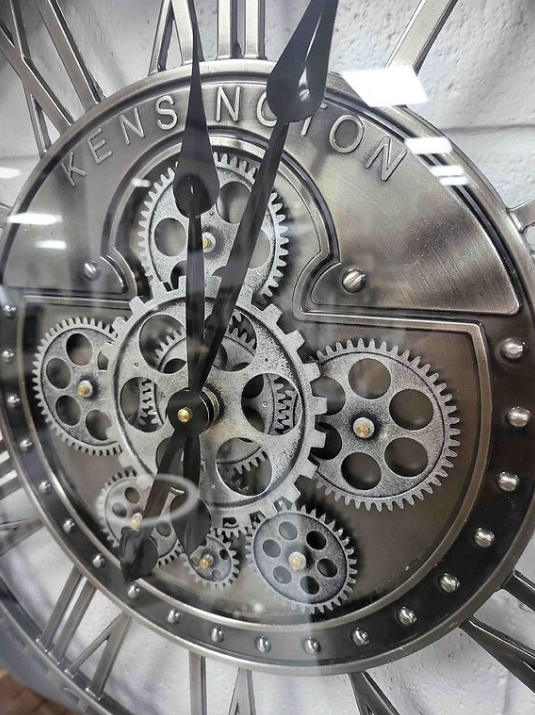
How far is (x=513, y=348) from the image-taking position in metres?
0.32

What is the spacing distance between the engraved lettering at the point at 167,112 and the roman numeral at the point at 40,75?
3.0 inches

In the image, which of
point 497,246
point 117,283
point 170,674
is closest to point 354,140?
point 497,246

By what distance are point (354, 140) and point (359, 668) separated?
0.38 m

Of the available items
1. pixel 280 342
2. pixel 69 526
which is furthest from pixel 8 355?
pixel 280 342

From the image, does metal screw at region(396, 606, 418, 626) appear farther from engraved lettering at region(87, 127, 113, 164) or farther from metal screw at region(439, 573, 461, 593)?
engraved lettering at region(87, 127, 113, 164)

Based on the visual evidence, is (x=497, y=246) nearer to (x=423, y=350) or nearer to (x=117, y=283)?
(x=423, y=350)

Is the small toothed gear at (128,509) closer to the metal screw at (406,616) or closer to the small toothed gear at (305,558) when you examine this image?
the small toothed gear at (305,558)

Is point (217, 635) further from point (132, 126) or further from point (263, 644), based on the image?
point (132, 126)

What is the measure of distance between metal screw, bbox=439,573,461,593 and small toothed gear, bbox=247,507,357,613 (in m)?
0.06

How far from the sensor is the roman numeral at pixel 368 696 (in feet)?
1.40

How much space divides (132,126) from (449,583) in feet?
1.30

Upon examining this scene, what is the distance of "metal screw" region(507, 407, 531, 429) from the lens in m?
0.32

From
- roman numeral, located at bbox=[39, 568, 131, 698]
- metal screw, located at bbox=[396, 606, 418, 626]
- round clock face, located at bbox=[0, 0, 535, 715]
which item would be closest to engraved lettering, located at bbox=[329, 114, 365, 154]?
round clock face, located at bbox=[0, 0, 535, 715]

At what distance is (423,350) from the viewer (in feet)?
1.12
